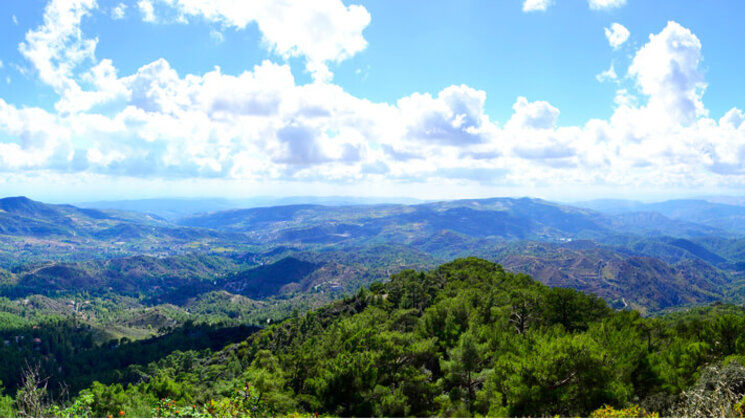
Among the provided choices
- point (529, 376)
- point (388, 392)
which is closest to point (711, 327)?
point (529, 376)

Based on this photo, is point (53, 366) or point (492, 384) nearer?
point (492, 384)

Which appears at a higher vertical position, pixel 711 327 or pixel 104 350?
pixel 711 327

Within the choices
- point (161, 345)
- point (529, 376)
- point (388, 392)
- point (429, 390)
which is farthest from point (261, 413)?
point (161, 345)

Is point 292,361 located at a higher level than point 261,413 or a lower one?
lower

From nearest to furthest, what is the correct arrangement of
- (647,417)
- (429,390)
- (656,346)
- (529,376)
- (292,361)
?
(647,417), (529,376), (429,390), (656,346), (292,361)

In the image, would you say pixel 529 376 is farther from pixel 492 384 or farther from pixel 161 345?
pixel 161 345

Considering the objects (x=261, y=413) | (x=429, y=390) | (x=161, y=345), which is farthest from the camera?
(x=161, y=345)

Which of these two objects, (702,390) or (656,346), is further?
(656,346)

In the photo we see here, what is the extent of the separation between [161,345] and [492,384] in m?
184

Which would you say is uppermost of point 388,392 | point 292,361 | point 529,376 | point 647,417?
point 647,417

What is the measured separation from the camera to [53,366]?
15512 cm

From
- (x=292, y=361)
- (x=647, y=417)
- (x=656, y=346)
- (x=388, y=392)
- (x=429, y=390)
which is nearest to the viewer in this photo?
(x=647, y=417)

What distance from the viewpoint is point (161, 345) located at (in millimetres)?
168125

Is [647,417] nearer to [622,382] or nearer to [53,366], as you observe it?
[622,382]
